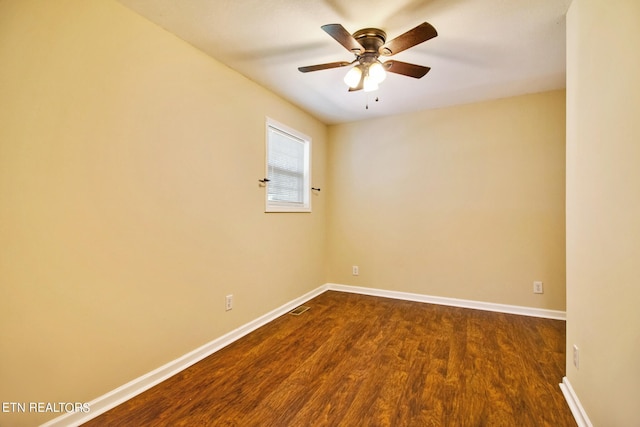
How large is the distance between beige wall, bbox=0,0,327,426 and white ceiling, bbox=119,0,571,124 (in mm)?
259

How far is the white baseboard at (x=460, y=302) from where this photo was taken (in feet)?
9.57

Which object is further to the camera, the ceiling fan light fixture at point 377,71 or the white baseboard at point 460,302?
the white baseboard at point 460,302

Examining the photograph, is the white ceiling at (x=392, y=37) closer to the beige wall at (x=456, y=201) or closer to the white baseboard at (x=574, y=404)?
the beige wall at (x=456, y=201)

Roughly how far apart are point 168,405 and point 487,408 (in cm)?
184

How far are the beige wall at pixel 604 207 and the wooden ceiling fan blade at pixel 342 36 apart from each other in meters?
1.19

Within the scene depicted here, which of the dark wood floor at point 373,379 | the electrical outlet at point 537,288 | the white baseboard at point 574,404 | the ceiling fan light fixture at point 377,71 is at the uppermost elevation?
the ceiling fan light fixture at point 377,71

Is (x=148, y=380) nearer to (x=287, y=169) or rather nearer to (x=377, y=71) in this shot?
(x=287, y=169)

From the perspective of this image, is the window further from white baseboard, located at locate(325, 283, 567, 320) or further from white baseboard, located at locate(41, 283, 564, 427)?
white baseboard, located at locate(325, 283, 567, 320)

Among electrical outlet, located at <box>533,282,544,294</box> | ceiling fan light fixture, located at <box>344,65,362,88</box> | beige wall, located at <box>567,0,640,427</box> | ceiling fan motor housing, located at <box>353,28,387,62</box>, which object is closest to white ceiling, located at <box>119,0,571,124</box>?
ceiling fan motor housing, located at <box>353,28,387,62</box>

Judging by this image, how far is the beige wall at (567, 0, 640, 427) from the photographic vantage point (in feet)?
3.28

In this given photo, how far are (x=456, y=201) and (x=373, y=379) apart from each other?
232 cm

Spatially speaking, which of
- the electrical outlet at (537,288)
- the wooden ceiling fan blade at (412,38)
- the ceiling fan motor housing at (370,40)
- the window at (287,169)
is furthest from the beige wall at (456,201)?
the wooden ceiling fan blade at (412,38)

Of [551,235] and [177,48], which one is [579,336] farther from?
[177,48]

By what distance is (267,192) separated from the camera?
2896 mm
